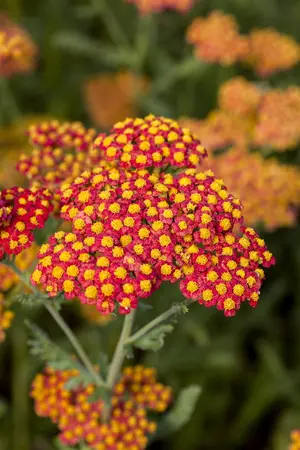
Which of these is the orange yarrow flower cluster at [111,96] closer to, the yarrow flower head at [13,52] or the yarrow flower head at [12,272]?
the yarrow flower head at [13,52]

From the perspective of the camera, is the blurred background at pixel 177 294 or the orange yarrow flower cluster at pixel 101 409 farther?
the blurred background at pixel 177 294

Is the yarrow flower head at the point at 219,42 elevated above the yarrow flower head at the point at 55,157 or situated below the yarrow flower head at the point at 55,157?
above

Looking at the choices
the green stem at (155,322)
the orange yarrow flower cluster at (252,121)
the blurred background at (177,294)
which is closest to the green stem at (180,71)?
the blurred background at (177,294)

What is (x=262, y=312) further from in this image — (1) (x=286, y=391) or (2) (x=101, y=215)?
(2) (x=101, y=215)

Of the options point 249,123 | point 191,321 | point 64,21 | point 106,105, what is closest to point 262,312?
point 191,321

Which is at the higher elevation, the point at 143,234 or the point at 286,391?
the point at 143,234
